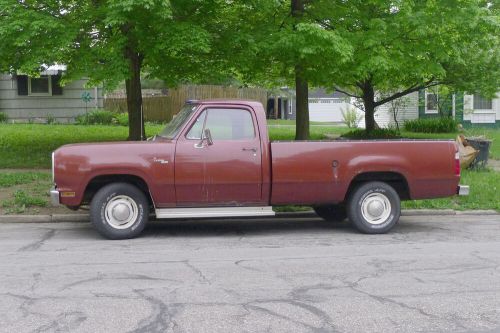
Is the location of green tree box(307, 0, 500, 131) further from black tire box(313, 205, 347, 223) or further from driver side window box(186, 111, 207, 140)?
driver side window box(186, 111, 207, 140)

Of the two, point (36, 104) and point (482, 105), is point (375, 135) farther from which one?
point (36, 104)

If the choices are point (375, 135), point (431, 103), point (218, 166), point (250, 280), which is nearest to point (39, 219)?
point (218, 166)

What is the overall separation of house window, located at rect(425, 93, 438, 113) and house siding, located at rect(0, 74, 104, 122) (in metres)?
15.8

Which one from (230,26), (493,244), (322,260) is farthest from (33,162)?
(493,244)

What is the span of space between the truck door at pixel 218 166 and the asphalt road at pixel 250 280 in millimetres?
627

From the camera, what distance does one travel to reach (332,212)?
10734mm

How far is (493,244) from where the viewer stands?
898 centimetres

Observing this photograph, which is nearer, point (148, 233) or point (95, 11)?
point (148, 233)

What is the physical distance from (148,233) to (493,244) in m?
4.95

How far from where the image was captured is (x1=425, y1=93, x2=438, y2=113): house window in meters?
32.0

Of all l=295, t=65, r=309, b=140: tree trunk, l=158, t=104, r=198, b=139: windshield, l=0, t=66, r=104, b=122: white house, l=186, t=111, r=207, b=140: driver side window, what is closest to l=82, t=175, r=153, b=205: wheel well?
l=158, t=104, r=198, b=139: windshield

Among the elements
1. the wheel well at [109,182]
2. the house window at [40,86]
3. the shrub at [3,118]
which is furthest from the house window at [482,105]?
the wheel well at [109,182]

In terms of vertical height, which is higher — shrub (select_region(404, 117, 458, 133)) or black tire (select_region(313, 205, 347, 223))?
shrub (select_region(404, 117, 458, 133))

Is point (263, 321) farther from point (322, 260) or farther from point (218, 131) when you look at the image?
point (218, 131)
